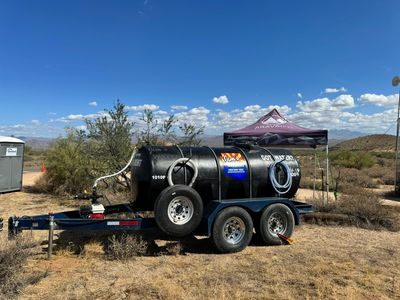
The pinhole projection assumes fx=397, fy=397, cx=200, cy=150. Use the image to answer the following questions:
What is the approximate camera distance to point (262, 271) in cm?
641

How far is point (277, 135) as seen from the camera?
12984 millimetres

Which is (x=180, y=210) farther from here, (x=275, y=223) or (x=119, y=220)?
(x=275, y=223)

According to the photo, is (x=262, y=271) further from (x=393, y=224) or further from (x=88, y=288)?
(x=393, y=224)

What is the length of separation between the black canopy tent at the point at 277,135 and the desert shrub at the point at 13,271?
28.0 feet

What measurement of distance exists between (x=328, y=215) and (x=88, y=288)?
7.07m

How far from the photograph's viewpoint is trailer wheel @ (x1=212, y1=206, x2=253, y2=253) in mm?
7406

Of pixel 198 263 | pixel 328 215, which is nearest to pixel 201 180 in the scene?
pixel 198 263

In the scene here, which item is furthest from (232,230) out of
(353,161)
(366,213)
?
(353,161)

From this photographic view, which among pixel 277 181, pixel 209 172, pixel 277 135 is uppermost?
pixel 277 135

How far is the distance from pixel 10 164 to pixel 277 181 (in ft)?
42.9

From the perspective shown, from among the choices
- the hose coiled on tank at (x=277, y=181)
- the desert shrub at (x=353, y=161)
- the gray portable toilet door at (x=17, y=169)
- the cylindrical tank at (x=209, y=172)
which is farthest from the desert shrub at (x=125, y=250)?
the desert shrub at (x=353, y=161)

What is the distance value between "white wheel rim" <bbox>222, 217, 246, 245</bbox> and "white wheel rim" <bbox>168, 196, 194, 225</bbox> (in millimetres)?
849

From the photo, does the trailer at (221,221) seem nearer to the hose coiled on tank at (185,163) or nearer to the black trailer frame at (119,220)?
the black trailer frame at (119,220)

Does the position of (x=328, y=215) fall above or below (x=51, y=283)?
above
